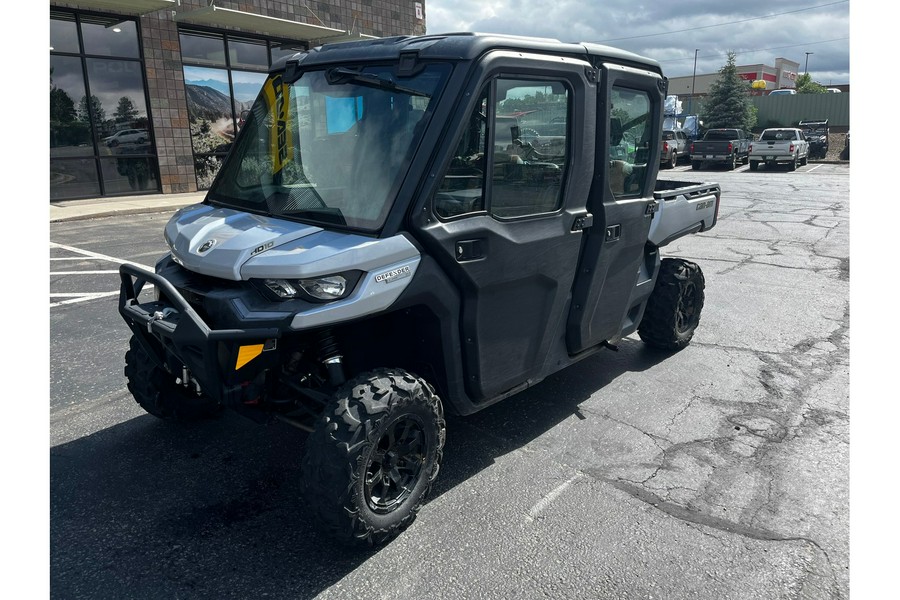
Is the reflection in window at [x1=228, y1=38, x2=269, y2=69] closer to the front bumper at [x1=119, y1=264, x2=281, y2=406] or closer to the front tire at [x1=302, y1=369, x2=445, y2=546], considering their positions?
the front bumper at [x1=119, y1=264, x2=281, y2=406]

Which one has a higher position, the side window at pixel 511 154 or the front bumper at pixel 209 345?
the side window at pixel 511 154

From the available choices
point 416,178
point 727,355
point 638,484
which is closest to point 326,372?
point 416,178

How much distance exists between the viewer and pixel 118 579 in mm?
2719

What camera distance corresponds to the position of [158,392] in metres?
3.75

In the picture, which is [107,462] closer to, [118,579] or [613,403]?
[118,579]

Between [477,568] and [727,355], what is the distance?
3.49 meters

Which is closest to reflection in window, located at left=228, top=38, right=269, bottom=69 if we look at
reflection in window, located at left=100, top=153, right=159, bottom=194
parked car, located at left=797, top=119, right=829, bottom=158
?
reflection in window, located at left=100, top=153, right=159, bottom=194

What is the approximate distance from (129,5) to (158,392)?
13974 millimetres

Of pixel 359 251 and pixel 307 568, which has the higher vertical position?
pixel 359 251

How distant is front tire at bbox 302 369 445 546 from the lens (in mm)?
2711

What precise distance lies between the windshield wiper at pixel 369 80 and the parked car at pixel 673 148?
25.6 m

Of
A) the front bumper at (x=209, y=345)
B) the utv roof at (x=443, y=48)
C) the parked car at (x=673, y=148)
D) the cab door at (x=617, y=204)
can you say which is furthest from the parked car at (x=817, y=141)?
the front bumper at (x=209, y=345)

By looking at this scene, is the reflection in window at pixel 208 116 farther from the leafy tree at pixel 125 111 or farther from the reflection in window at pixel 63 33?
the reflection in window at pixel 63 33

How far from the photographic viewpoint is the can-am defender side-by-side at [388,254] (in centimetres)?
275
